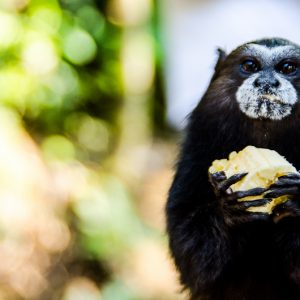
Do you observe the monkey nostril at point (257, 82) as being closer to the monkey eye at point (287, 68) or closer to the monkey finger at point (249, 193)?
the monkey eye at point (287, 68)

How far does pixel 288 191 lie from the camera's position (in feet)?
12.0

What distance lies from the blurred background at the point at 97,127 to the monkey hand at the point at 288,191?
2905 mm

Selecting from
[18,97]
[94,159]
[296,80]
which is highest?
[296,80]

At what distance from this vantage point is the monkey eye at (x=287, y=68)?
419 centimetres

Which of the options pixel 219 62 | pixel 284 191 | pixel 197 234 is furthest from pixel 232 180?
pixel 219 62

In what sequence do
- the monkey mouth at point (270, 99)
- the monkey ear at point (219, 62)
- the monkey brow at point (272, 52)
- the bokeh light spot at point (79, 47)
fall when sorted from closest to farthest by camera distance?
the monkey mouth at point (270, 99) → the monkey brow at point (272, 52) → the monkey ear at point (219, 62) → the bokeh light spot at point (79, 47)

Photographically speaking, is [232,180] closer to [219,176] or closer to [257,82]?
[219,176]

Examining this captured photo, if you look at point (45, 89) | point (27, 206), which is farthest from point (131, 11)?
point (27, 206)

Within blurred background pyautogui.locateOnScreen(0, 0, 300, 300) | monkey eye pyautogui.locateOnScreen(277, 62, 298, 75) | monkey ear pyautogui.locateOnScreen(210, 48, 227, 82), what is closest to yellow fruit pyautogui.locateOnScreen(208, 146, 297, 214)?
monkey eye pyautogui.locateOnScreen(277, 62, 298, 75)

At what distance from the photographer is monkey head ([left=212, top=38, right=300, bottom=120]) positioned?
158 inches

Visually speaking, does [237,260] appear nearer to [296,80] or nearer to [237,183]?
[237,183]

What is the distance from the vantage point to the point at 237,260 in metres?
4.05

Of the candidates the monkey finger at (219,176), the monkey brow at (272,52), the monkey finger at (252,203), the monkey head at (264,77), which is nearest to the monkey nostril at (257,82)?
the monkey head at (264,77)

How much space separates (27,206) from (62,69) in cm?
166
